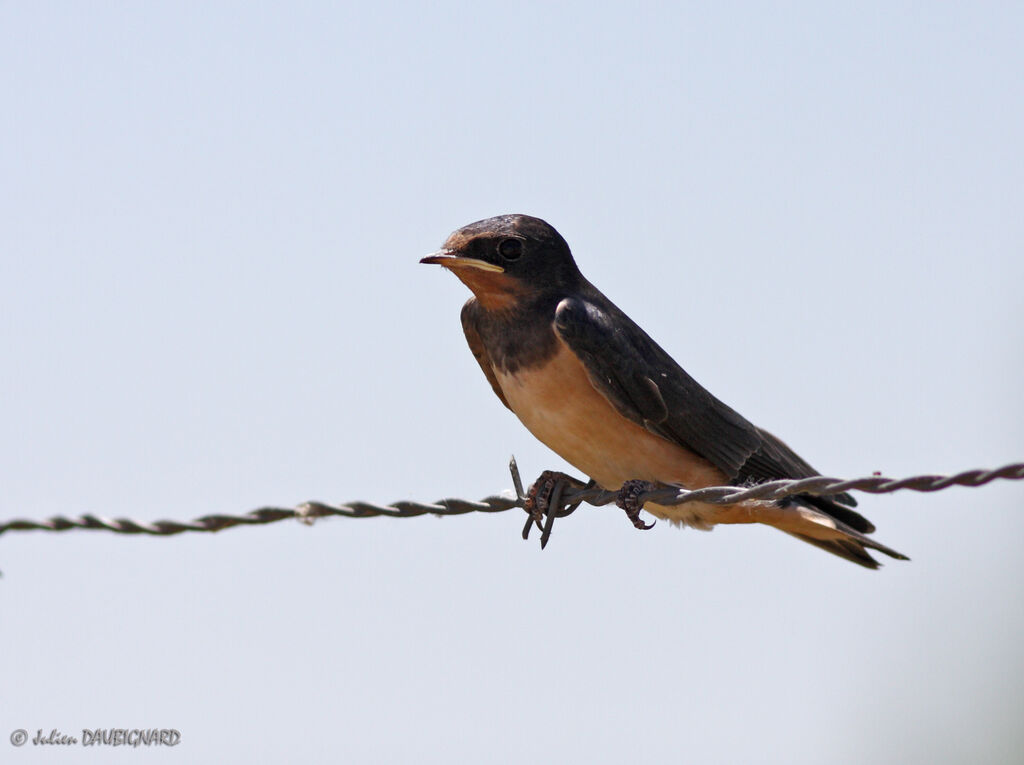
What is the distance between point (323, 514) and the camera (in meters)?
5.12

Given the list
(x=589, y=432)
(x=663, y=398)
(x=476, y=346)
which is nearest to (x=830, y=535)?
(x=663, y=398)

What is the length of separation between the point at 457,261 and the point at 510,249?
14.6 inches

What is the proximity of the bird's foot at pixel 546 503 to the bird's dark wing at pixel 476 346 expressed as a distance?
4.18ft

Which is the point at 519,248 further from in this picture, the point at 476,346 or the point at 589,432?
the point at 589,432

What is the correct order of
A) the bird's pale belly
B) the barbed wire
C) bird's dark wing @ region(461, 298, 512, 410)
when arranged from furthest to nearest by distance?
bird's dark wing @ region(461, 298, 512, 410) → the bird's pale belly → the barbed wire

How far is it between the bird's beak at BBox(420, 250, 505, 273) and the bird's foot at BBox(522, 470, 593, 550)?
1.35 m

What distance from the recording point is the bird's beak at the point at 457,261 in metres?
7.73

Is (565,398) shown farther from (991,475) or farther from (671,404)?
(991,475)

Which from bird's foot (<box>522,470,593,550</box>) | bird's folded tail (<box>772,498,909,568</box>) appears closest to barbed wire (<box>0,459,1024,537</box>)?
bird's foot (<box>522,470,593,550</box>)

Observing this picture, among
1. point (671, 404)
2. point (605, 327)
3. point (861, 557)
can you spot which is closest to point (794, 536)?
point (861, 557)

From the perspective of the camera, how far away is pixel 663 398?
7805 millimetres

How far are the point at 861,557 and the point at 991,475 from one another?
13.5 ft

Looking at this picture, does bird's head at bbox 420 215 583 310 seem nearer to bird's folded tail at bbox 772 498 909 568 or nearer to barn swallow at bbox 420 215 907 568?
barn swallow at bbox 420 215 907 568

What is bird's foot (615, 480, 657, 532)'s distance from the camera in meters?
7.02
